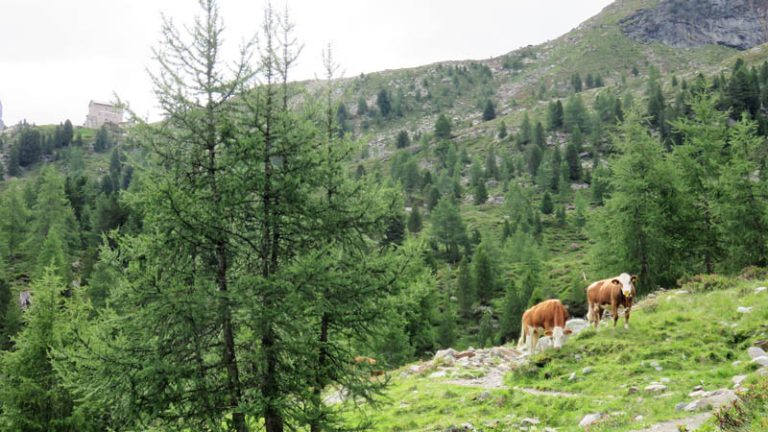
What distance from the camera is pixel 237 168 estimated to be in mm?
10828

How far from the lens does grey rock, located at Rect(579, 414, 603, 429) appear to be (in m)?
11.9

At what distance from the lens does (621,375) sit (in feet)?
48.5

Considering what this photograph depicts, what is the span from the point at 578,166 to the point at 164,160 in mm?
121987

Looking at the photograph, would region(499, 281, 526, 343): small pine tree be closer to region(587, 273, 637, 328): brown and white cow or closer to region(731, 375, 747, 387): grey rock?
region(587, 273, 637, 328): brown and white cow

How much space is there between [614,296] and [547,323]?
2.56 meters

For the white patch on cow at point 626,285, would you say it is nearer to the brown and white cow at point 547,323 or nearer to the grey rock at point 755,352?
the brown and white cow at point 547,323

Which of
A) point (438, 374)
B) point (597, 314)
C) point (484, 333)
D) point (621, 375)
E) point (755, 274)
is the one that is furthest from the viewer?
point (484, 333)

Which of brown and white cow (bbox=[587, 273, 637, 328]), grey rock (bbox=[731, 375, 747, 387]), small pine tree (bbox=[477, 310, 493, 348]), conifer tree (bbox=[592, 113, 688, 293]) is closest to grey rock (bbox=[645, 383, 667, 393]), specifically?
grey rock (bbox=[731, 375, 747, 387])

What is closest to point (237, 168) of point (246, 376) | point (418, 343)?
point (246, 376)

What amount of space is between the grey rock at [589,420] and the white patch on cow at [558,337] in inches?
239

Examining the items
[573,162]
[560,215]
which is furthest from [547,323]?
[573,162]

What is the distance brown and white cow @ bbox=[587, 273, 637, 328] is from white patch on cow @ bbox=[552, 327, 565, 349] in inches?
74.4

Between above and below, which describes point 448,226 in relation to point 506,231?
above

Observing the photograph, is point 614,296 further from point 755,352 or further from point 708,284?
point 708,284
